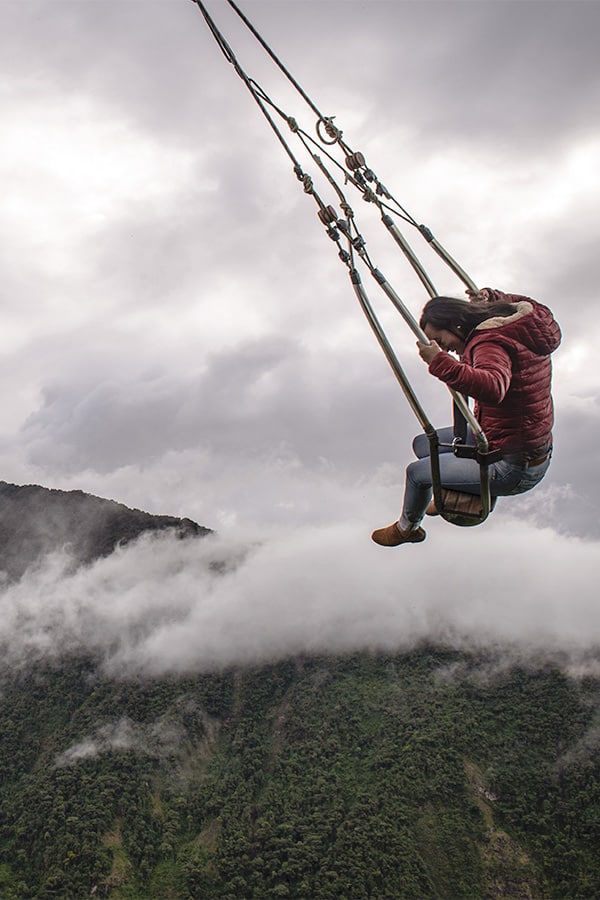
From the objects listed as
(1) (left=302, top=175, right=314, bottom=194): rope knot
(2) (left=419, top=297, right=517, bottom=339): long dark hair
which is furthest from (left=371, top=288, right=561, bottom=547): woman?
(1) (left=302, top=175, right=314, bottom=194): rope knot

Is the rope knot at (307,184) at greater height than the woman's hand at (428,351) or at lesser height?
greater

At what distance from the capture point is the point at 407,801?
136 metres

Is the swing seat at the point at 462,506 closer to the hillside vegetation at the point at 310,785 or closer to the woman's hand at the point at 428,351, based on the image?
the woman's hand at the point at 428,351

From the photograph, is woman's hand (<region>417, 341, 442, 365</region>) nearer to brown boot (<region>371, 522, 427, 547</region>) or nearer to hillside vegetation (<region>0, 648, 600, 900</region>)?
brown boot (<region>371, 522, 427, 547</region>)

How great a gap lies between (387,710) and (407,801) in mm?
32685

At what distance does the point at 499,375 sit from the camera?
430 centimetres

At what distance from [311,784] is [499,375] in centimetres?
16498

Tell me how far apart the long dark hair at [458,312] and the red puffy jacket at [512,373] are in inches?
3.4

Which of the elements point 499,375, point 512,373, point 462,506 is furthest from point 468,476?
point 499,375

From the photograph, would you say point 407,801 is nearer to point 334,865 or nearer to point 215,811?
point 334,865

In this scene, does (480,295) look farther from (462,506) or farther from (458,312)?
(462,506)

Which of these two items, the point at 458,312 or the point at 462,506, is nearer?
the point at 458,312

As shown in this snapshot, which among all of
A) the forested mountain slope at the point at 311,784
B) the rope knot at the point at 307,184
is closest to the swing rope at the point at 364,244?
the rope knot at the point at 307,184

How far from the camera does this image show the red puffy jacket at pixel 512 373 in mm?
4238
